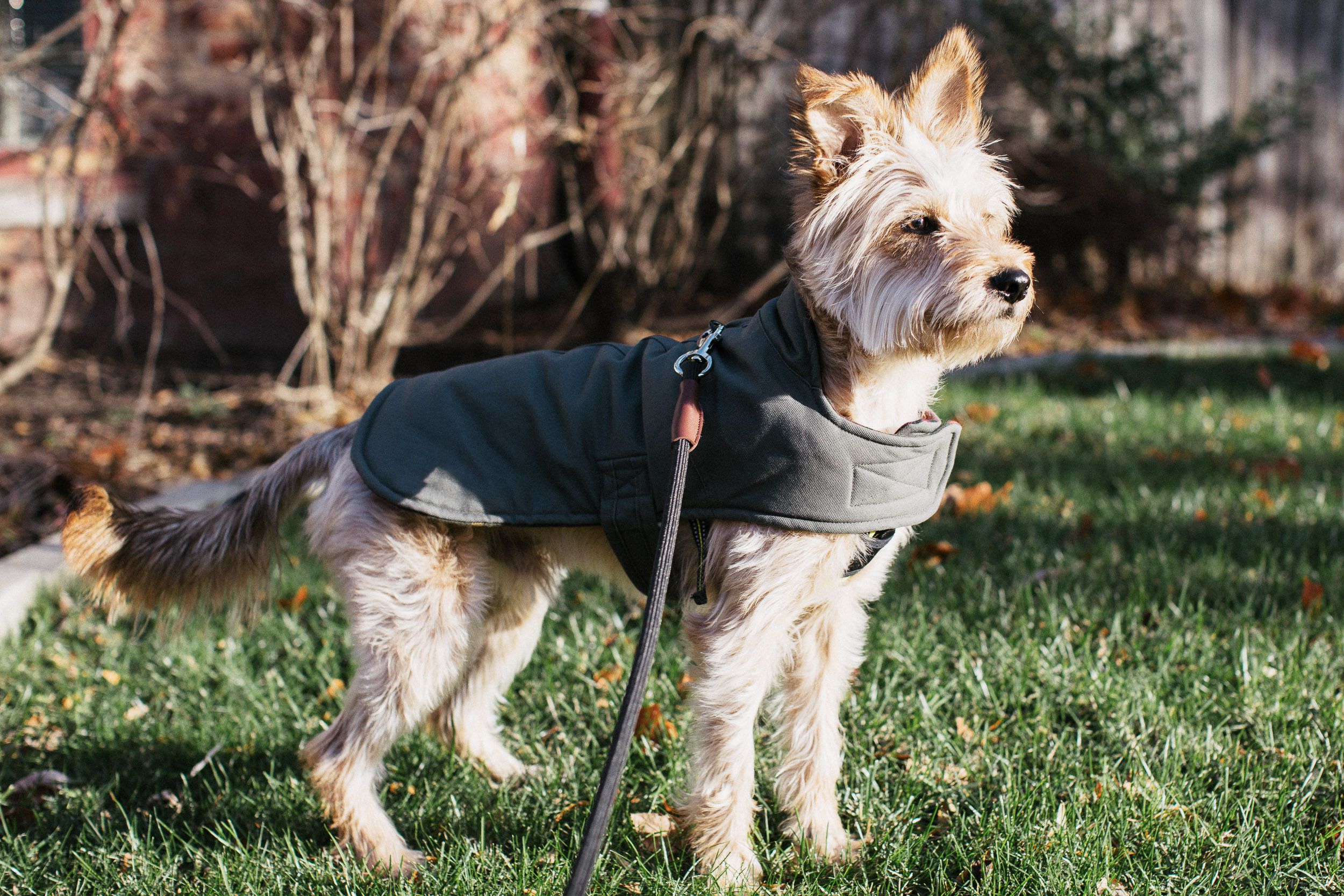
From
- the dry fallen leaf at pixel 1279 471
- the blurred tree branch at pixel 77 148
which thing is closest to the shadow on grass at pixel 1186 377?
the dry fallen leaf at pixel 1279 471

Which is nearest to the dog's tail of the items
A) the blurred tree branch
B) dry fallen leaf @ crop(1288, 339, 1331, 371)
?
the blurred tree branch

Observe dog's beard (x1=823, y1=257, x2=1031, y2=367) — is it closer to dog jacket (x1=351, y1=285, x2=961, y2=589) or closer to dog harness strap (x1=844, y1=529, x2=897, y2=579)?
dog jacket (x1=351, y1=285, x2=961, y2=589)

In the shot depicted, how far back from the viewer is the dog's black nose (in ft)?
7.80

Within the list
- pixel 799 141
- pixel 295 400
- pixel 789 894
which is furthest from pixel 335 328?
pixel 789 894

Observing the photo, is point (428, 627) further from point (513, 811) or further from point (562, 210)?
point (562, 210)

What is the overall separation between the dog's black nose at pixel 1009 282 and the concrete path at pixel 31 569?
102 inches

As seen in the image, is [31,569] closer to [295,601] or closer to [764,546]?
[295,601]

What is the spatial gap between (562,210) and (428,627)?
18.5 ft

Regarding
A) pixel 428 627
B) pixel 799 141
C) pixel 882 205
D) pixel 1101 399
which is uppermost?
pixel 799 141

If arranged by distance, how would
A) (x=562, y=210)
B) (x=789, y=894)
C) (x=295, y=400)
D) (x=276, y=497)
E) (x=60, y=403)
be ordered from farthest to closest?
(x=562, y=210), (x=60, y=403), (x=295, y=400), (x=276, y=497), (x=789, y=894)

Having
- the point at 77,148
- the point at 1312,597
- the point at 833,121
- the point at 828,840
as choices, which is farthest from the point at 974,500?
the point at 77,148

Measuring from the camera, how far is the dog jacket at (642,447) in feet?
7.93

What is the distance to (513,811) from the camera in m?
2.83

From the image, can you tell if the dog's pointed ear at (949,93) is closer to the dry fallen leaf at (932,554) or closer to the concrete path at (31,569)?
the dry fallen leaf at (932,554)
